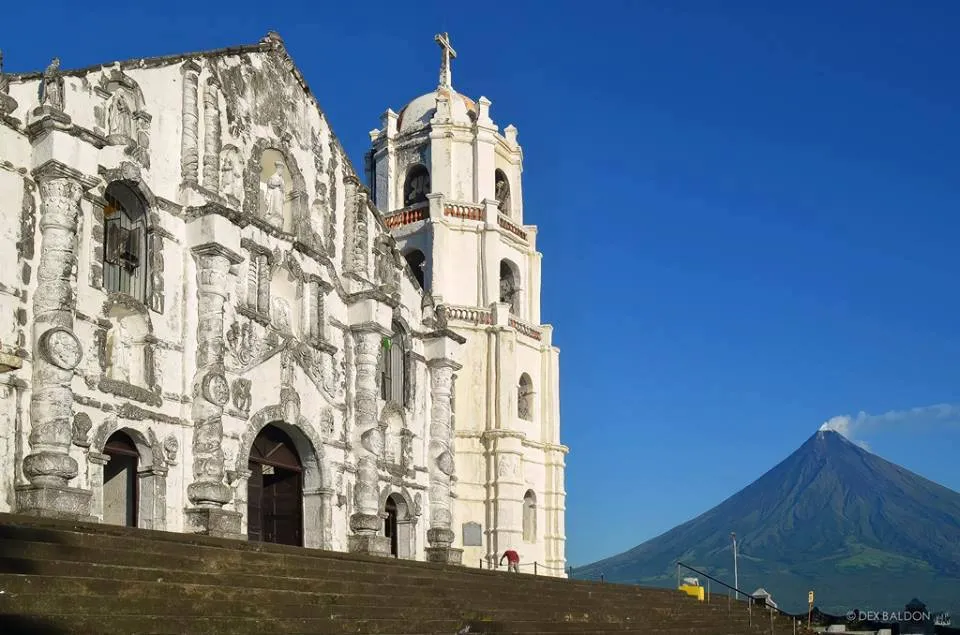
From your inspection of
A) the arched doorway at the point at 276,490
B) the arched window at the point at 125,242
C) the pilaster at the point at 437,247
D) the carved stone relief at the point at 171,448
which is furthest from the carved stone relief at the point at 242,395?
the pilaster at the point at 437,247

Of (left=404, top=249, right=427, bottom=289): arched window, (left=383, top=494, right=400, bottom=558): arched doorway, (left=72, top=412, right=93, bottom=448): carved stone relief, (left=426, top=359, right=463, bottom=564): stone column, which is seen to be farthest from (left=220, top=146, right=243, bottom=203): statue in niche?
(left=404, top=249, right=427, bottom=289): arched window

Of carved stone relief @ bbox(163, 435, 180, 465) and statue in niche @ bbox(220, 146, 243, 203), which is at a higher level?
statue in niche @ bbox(220, 146, 243, 203)

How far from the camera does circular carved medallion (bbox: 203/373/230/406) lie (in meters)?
24.8

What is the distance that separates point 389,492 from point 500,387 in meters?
9.43

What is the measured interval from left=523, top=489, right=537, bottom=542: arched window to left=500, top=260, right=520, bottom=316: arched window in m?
6.17

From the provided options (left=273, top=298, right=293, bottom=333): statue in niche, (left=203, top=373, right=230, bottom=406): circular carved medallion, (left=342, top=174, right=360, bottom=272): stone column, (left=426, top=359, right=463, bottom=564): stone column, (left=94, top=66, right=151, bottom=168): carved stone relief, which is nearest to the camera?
(left=94, top=66, right=151, bottom=168): carved stone relief

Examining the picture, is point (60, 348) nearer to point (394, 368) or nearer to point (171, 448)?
point (171, 448)

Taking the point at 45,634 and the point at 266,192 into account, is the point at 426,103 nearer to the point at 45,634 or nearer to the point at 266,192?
the point at 266,192

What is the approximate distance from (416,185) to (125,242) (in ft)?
66.5

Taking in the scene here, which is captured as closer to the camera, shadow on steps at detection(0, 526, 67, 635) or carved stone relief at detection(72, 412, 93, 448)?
shadow on steps at detection(0, 526, 67, 635)

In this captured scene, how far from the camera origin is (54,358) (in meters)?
21.0

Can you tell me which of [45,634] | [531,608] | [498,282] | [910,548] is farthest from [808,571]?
[45,634]

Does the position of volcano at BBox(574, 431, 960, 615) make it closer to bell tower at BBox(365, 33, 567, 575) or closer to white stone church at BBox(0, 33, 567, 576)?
bell tower at BBox(365, 33, 567, 575)

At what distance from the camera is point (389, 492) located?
1243 inches
